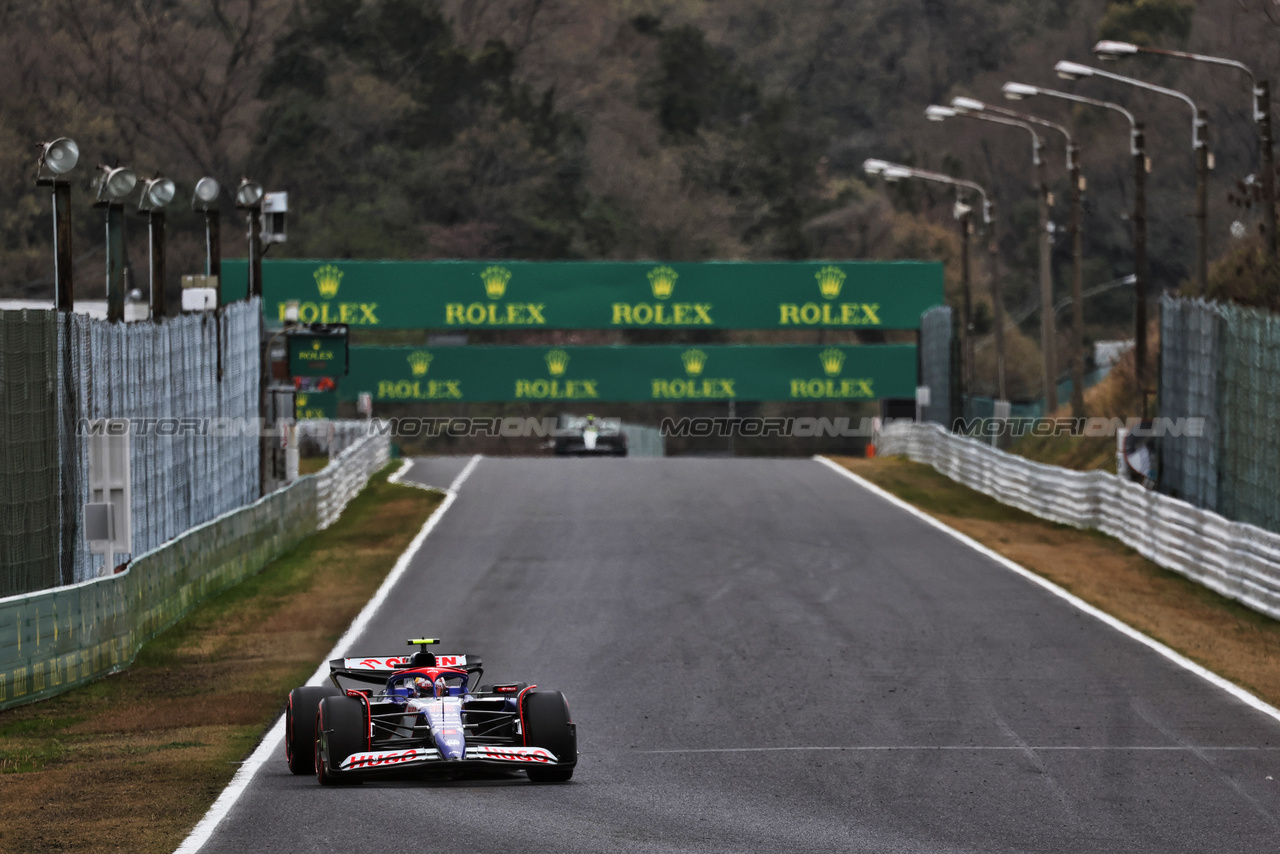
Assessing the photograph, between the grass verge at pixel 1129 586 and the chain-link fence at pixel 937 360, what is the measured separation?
9.83 metres

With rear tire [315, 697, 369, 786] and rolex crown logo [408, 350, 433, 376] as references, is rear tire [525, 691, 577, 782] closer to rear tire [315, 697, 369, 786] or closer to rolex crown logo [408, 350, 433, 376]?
rear tire [315, 697, 369, 786]

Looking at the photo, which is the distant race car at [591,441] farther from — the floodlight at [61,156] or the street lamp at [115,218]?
the floodlight at [61,156]

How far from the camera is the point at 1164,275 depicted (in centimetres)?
9144

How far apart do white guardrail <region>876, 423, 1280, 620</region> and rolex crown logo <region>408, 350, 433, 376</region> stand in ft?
44.0

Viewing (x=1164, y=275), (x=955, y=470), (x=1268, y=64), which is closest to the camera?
(x=955, y=470)

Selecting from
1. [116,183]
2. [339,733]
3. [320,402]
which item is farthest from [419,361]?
[339,733]

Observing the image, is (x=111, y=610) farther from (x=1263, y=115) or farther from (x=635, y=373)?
(x=635, y=373)

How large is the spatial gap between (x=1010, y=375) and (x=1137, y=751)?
71.9 meters

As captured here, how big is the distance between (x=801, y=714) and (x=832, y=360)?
34954 mm

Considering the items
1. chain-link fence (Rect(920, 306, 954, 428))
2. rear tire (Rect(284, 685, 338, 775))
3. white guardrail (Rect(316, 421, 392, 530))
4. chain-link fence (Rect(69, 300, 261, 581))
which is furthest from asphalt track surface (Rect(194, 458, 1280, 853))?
chain-link fence (Rect(920, 306, 954, 428))

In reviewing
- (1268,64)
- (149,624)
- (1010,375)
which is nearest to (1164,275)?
(1010,375)

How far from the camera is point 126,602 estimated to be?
1666 centimetres

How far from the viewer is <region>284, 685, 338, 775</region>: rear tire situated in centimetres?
1114

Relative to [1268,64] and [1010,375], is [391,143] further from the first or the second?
[1268,64]
